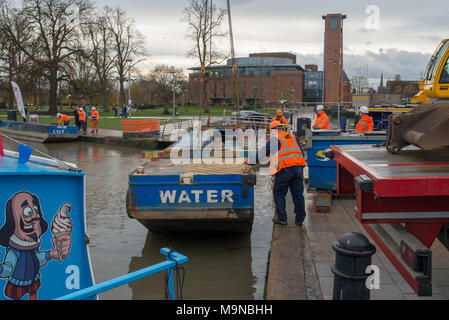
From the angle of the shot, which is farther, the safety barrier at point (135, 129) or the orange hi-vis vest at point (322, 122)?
the safety barrier at point (135, 129)

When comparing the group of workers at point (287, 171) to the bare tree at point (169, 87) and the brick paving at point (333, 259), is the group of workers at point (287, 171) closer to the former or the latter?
the brick paving at point (333, 259)

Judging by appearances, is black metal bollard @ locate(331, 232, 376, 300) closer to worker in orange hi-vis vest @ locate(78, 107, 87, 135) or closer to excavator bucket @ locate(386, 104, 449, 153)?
excavator bucket @ locate(386, 104, 449, 153)

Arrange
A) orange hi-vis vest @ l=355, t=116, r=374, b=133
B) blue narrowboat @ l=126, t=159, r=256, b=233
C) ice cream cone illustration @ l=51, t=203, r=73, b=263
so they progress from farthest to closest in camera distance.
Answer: orange hi-vis vest @ l=355, t=116, r=374, b=133, blue narrowboat @ l=126, t=159, r=256, b=233, ice cream cone illustration @ l=51, t=203, r=73, b=263

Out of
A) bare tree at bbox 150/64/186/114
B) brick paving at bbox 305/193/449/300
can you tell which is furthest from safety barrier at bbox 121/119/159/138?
bare tree at bbox 150/64/186/114

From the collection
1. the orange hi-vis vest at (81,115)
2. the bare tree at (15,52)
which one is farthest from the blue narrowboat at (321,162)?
the bare tree at (15,52)

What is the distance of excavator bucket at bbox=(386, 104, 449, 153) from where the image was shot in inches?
157

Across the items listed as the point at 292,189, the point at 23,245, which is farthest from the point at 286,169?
the point at 23,245

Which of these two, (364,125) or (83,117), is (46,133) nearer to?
(83,117)

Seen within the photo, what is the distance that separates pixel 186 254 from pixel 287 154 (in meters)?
2.35

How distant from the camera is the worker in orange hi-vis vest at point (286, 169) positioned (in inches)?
303

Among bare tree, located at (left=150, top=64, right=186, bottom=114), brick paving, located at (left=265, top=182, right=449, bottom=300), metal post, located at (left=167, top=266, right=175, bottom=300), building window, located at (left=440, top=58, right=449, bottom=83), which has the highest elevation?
bare tree, located at (left=150, top=64, right=186, bottom=114)

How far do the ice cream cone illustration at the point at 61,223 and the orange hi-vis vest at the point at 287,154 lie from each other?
4336 mm

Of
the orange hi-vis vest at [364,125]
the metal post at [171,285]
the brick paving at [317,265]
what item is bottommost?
the brick paving at [317,265]

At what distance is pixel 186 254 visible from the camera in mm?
7145
